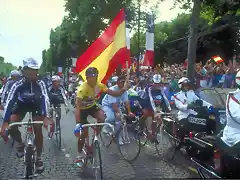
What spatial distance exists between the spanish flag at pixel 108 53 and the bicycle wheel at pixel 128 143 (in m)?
1.24

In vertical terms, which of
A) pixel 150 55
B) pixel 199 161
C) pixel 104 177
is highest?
pixel 150 55

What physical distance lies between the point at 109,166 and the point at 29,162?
1949mm

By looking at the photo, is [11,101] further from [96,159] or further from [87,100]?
[96,159]

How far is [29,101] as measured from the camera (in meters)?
6.14

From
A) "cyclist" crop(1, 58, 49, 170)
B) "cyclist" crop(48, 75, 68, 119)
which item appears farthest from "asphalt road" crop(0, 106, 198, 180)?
"cyclist" crop(48, 75, 68, 119)

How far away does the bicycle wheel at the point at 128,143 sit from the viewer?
24.8 ft

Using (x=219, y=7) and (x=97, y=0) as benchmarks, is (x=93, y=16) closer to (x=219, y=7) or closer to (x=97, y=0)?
(x=97, y=0)

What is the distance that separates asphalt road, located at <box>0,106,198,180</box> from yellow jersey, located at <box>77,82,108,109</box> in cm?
120

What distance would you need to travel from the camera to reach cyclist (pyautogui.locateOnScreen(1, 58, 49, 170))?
602 centimetres

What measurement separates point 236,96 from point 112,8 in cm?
3795

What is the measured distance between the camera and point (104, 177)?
623cm

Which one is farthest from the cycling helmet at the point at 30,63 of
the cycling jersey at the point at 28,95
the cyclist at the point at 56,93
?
the cyclist at the point at 56,93

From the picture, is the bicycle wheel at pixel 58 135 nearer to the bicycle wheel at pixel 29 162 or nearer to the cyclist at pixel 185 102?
the cyclist at pixel 185 102

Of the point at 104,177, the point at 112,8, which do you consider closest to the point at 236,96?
the point at 104,177
